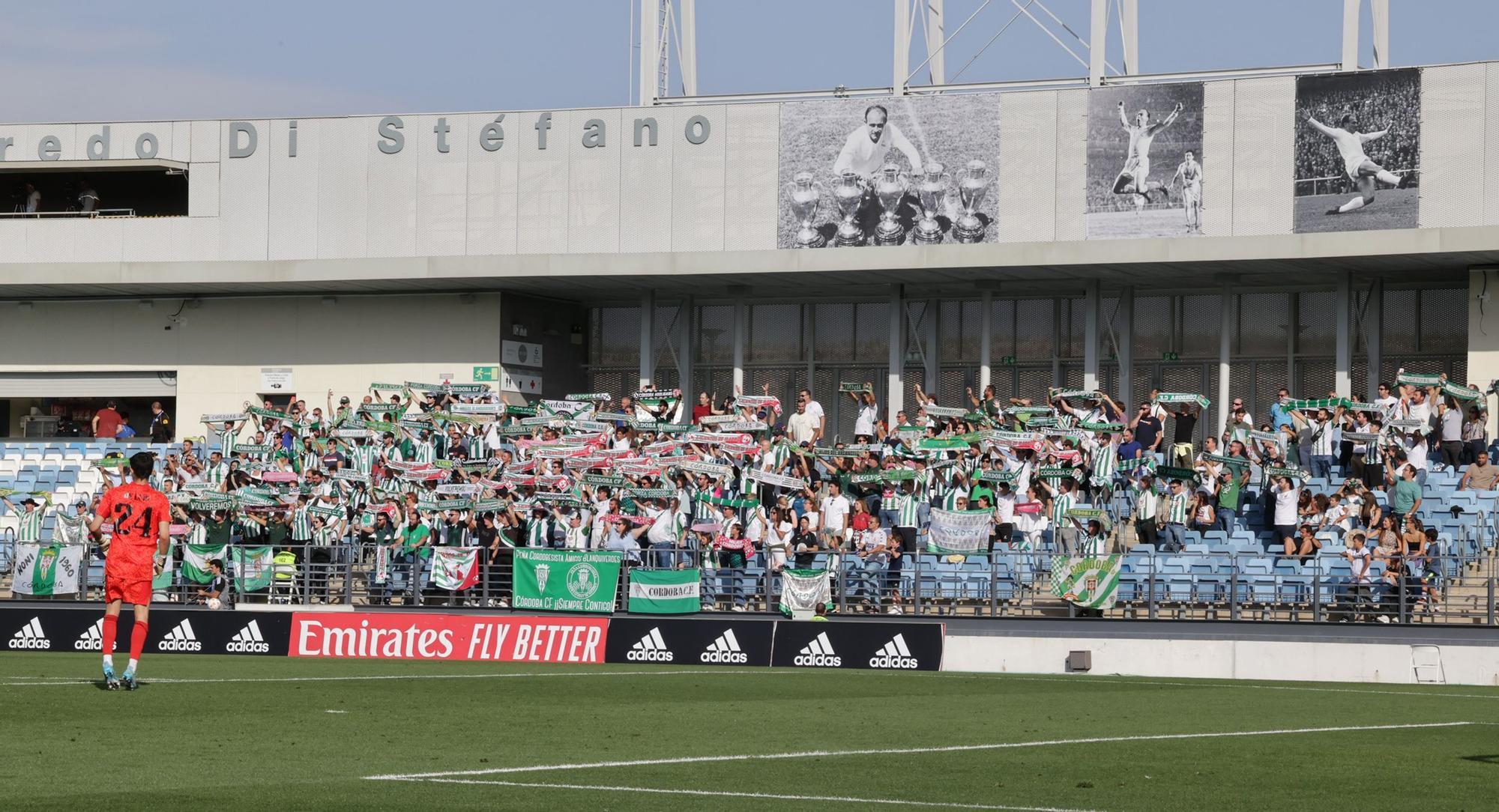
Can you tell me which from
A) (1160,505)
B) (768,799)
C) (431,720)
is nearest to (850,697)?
(431,720)

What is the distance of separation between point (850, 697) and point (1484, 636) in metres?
11.1

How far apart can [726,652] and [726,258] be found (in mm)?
13415

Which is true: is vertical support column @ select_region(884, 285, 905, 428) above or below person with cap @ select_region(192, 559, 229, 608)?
above

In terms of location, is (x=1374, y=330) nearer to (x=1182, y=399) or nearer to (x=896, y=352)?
(x=1182, y=399)

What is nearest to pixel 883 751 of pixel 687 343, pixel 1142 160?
pixel 1142 160

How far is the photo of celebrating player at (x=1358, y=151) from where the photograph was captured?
33.0 m

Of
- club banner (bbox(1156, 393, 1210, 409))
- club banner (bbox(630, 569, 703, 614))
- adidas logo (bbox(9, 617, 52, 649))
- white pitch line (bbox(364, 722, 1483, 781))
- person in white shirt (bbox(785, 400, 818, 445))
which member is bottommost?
adidas logo (bbox(9, 617, 52, 649))

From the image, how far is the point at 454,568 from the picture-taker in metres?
28.5

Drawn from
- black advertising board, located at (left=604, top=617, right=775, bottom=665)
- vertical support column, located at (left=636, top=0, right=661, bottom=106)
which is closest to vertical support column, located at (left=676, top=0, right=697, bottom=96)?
vertical support column, located at (left=636, top=0, right=661, bottom=106)

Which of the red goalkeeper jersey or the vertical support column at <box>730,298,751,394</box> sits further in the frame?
the vertical support column at <box>730,298,751,394</box>

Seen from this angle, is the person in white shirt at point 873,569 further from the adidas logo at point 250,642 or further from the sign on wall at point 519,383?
the sign on wall at point 519,383

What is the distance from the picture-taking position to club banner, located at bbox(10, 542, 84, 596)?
29.8m

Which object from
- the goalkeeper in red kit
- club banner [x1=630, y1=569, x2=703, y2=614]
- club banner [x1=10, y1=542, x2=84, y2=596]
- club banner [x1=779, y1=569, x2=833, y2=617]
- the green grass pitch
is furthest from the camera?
club banner [x1=10, y1=542, x2=84, y2=596]

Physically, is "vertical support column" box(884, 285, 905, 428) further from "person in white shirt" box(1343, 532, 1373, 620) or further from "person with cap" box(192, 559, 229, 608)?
"person with cap" box(192, 559, 229, 608)
